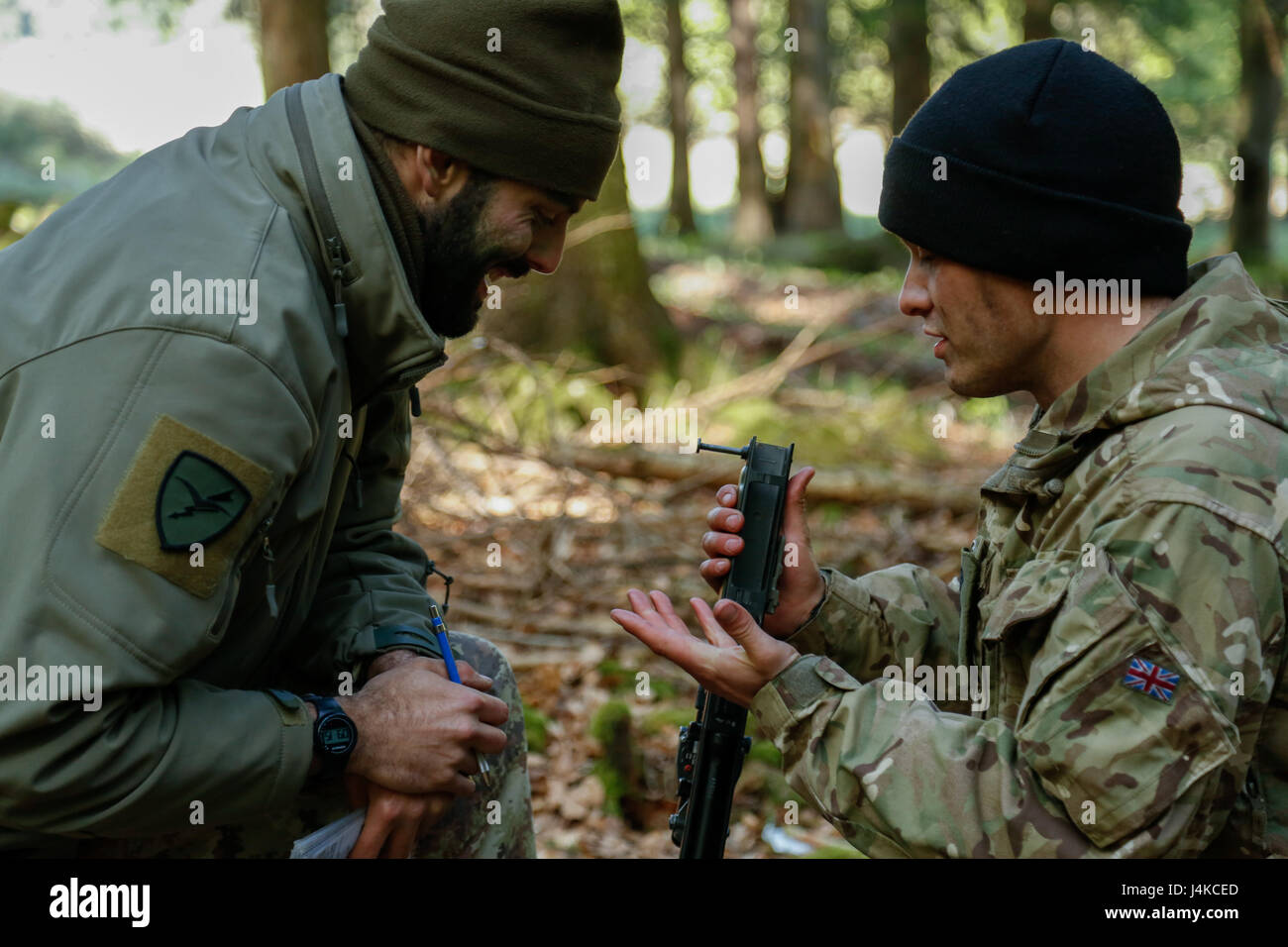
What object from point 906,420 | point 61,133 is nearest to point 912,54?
point 906,420

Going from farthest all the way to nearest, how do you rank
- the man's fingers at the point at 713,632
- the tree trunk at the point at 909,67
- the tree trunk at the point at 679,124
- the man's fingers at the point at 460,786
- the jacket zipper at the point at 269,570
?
the tree trunk at the point at 679,124 → the tree trunk at the point at 909,67 → the man's fingers at the point at 460,786 → the man's fingers at the point at 713,632 → the jacket zipper at the point at 269,570

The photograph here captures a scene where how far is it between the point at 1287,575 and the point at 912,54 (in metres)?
17.5

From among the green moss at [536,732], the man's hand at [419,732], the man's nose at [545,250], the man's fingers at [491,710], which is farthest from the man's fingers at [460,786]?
the green moss at [536,732]

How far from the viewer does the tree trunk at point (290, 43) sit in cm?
820

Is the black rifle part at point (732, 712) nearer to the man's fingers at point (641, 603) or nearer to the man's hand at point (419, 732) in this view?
the man's fingers at point (641, 603)

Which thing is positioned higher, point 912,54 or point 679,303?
point 912,54

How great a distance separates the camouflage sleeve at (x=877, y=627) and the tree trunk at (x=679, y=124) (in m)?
24.1

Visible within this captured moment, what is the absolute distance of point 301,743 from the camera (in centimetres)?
229

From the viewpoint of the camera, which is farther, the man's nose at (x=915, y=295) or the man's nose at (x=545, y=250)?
the man's nose at (x=545, y=250)

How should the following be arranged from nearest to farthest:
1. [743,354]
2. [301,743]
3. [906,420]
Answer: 1. [301,743]
2. [906,420]
3. [743,354]

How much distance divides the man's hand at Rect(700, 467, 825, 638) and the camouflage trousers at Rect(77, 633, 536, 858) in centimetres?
69

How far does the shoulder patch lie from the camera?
6.64 feet

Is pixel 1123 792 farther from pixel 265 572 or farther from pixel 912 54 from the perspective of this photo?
pixel 912 54

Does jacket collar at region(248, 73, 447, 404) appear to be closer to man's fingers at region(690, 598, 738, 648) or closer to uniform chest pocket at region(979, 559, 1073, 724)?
man's fingers at region(690, 598, 738, 648)
